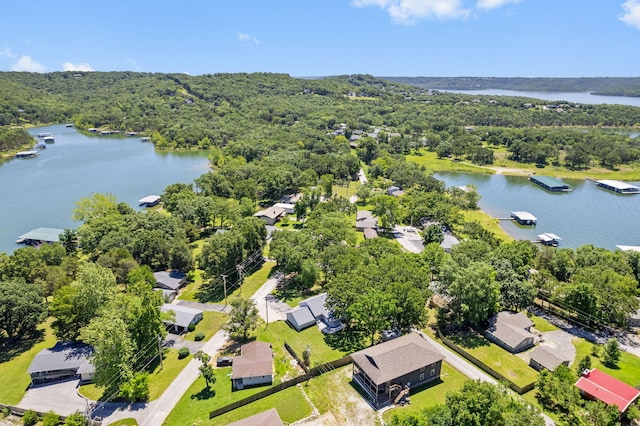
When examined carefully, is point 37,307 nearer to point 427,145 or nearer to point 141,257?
point 141,257

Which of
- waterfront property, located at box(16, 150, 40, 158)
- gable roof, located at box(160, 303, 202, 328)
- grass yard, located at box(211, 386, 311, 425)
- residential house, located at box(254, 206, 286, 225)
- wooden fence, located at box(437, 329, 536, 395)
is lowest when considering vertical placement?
grass yard, located at box(211, 386, 311, 425)

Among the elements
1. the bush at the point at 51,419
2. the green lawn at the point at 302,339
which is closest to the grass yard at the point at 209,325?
the green lawn at the point at 302,339

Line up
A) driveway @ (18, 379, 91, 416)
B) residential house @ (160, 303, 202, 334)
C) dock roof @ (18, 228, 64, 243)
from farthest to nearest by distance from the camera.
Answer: dock roof @ (18, 228, 64, 243), residential house @ (160, 303, 202, 334), driveway @ (18, 379, 91, 416)

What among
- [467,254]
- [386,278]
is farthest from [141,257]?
[467,254]

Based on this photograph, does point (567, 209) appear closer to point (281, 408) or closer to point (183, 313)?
point (281, 408)

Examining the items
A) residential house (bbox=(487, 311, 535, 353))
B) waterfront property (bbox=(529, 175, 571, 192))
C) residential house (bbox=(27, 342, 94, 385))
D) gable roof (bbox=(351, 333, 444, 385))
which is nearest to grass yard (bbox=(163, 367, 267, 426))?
gable roof (bbox=(351, 333, 444, 385))

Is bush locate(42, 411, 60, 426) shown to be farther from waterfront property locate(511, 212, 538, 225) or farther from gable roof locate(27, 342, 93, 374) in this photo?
waterfront property locate(511, 212, 538, 225)

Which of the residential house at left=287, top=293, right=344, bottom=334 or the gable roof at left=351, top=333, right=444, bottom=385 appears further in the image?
the residential house at left=287, top=293, right=344, bottom=334
